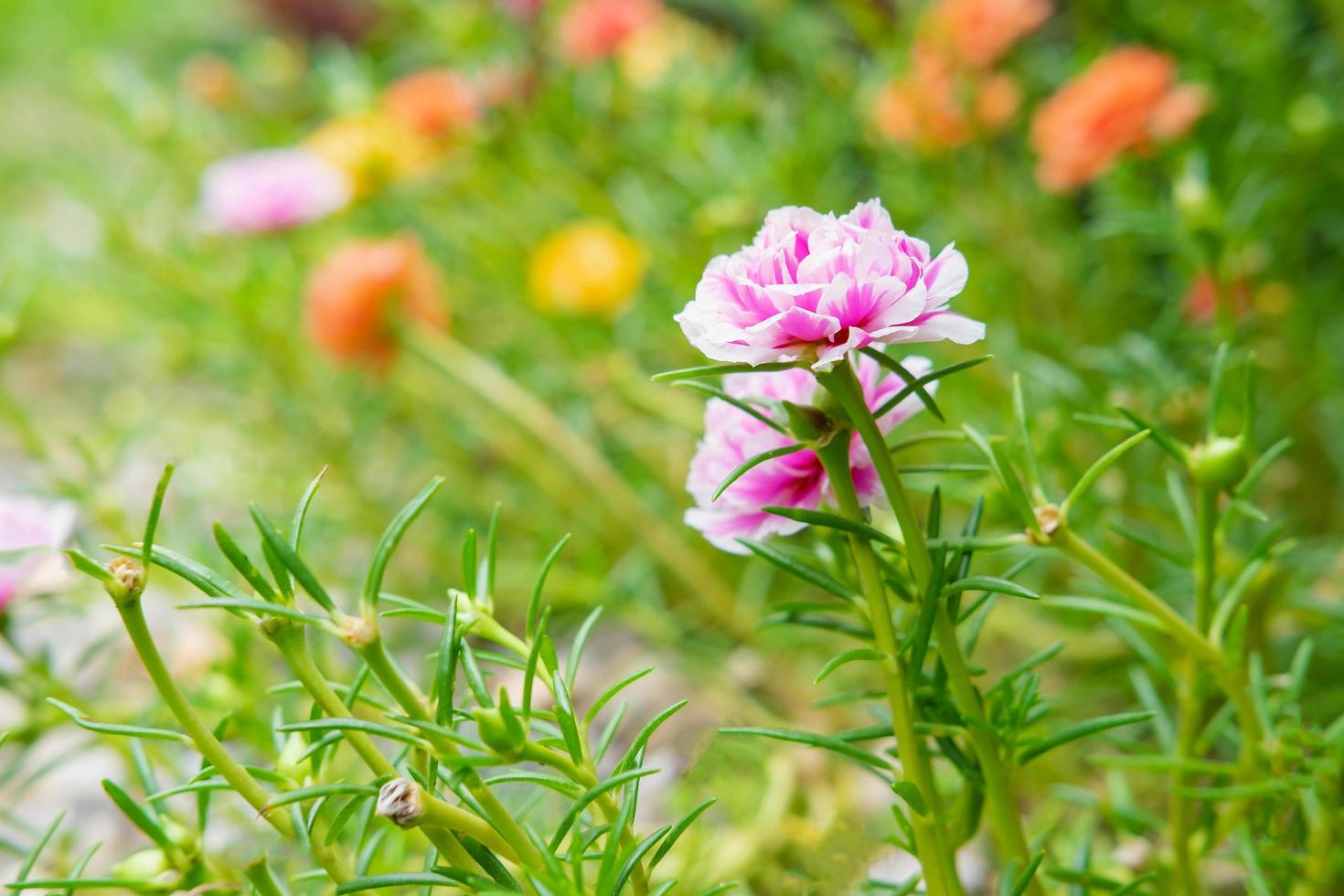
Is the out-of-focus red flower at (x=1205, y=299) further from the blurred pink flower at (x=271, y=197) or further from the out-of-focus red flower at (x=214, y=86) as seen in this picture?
the out-of-focus red flower at (x=214, y=86)

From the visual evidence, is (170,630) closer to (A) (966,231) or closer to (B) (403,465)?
(B) (403,465)

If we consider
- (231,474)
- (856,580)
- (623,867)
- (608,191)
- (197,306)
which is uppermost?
(608,191)

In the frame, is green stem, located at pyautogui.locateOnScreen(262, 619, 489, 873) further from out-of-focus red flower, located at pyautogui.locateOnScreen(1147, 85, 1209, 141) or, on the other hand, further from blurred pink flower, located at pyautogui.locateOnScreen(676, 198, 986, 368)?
out-of-focus red flower, located at pyautogui.locateOnScreen(1147, 85, 1209, 141)

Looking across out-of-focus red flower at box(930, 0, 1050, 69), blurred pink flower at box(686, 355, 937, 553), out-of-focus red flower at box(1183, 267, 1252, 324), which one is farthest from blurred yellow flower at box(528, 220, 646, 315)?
blurred pink flower at box(686, 355, 937, 553)

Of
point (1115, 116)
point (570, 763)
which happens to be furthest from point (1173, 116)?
point (570, 763)

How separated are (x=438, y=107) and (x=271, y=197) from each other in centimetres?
20

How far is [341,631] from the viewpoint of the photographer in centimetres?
27

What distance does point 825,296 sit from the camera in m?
0.25

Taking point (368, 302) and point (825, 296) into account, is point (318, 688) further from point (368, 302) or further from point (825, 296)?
point (368, 302)

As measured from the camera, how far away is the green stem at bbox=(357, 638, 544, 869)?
10.8 inches

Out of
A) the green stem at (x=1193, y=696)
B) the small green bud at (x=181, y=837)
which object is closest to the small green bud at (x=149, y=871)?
the small green bud at (x=181, y=837)

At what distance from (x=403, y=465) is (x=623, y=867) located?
76 centimetres

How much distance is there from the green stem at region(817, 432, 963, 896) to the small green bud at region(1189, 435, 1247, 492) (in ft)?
0.41

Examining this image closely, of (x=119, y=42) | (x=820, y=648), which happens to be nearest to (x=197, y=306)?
(x=820, y=648)
